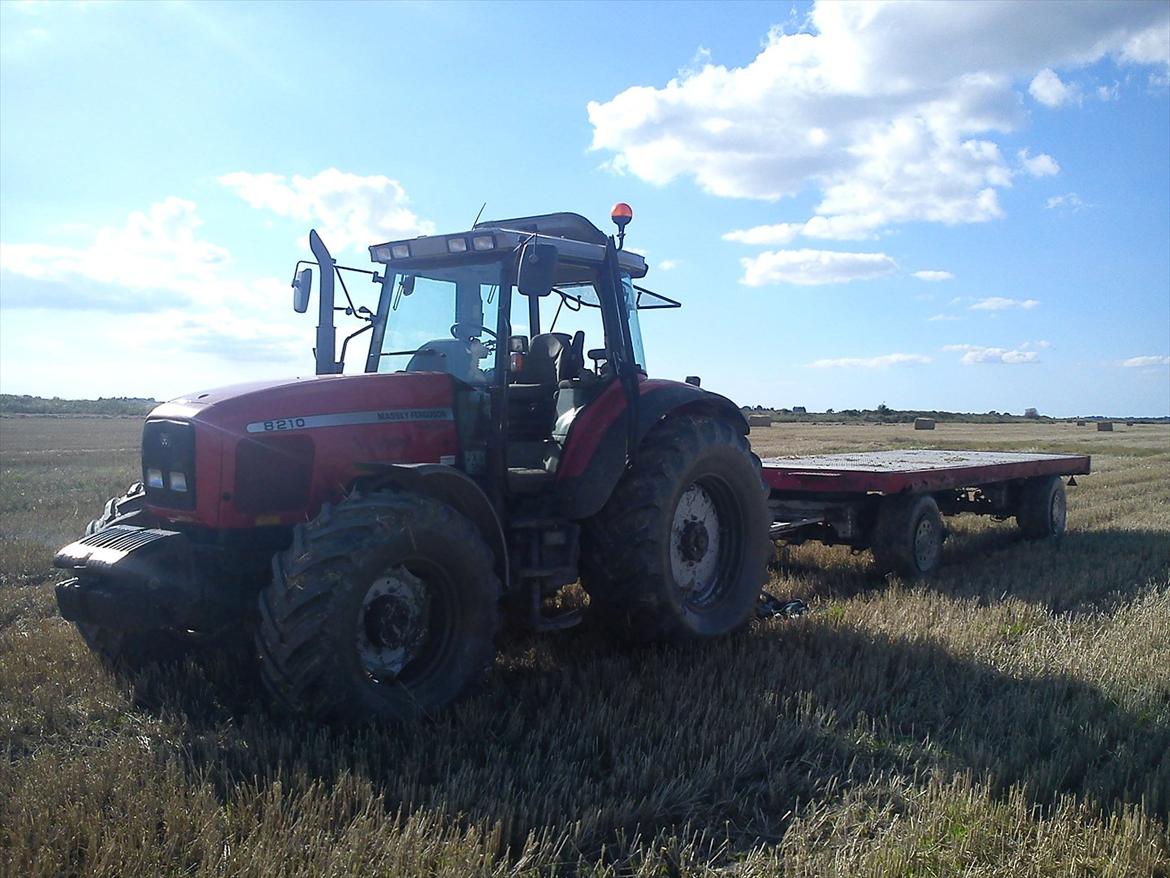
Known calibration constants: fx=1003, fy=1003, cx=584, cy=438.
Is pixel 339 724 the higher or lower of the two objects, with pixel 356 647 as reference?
lower

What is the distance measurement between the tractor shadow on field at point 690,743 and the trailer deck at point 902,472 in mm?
2815

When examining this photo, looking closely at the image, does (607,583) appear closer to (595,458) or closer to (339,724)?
(595,458)

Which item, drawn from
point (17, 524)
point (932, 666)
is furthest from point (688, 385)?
point (17, 524)

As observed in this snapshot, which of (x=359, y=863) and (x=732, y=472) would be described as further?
(x=732, y=472)

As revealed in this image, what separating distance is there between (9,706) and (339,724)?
6.12ft

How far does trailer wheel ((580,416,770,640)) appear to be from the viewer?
5648 mm

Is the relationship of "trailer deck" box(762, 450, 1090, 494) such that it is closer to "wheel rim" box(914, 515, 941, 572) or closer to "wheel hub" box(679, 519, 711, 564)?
"wheel rim" box(914, 515, 941, 572)

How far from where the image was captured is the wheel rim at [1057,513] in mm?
10789

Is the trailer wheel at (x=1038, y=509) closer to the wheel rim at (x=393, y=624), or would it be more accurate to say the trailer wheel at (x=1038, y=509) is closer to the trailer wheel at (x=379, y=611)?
the trailer wheel at (x=379, y=611)

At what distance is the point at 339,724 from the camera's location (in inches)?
168

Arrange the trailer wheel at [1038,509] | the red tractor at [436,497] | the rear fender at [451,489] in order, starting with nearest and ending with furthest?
the red tractor at [436,497] < the rear fender at [451,489] < the trailer wheel at [1038,509]

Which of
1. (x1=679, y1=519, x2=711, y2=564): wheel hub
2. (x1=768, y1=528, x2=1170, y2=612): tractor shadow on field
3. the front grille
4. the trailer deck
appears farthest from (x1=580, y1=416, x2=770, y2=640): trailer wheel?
the front grille

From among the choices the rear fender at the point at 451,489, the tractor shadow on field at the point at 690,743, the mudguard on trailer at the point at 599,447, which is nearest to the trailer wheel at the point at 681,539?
the mudguard on trailer at the point at 599,447

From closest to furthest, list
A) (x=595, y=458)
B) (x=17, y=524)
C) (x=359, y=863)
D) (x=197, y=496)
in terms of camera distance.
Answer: (x=359, y=863) < (x=197, y=496) < (x=595, y=458) < (x=17, y=524)
